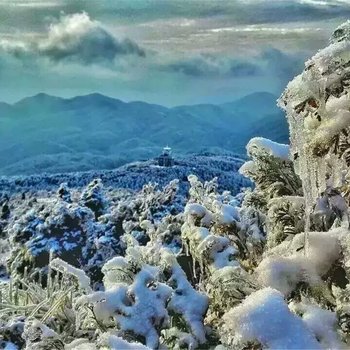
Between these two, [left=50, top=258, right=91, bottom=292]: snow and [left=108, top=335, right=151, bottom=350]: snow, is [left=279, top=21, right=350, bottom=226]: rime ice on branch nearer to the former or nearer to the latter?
[left=108, top=335, right=151, bottom=350]: snow

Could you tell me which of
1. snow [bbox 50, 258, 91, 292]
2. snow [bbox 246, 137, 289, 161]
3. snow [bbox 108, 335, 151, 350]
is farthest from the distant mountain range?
snow [bbox 108, 335, 151, 350]

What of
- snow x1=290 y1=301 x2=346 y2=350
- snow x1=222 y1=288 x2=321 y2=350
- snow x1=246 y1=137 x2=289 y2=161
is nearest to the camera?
snow x1=222 y1=288 x2=321 y2=350

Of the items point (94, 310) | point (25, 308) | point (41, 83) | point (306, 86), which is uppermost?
point (306, 86)

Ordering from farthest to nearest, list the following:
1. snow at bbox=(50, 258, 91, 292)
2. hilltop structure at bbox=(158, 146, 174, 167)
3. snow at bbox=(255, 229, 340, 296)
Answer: hilltop structure at bbox=(158, 146, 174, 167)
snow at bbox=(50, 258, 91, 292)
snow at bbox=(255, 229, 340, 296)

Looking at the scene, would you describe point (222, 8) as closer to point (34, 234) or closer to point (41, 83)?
point (34, 234)

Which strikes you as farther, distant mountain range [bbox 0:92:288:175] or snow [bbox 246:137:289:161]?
distant mountain range [bbox 0:92:288:175]

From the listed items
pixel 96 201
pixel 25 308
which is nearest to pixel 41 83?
pixel 96 201

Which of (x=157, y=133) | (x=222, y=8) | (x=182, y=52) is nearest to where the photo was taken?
(x=222, y=8)

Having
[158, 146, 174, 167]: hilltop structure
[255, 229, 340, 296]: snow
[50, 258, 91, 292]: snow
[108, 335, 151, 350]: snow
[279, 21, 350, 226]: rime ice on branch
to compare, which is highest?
[279, 21, 350, 226]: rime ice on branch
